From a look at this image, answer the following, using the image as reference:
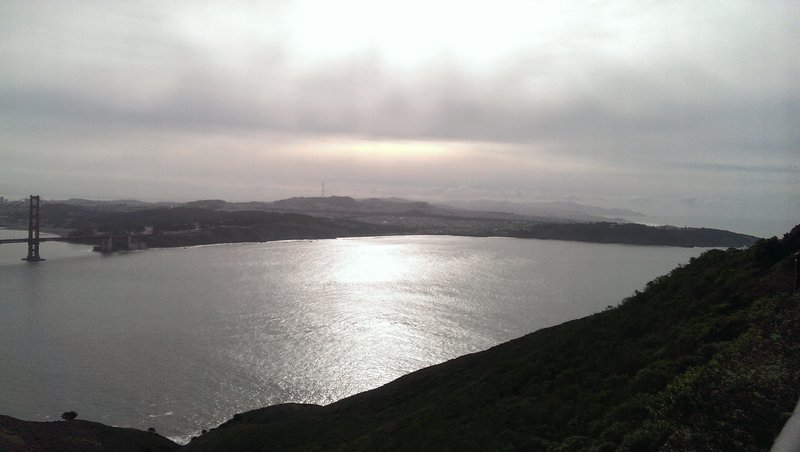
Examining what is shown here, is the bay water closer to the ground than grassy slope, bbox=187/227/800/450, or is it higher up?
closer to the ground

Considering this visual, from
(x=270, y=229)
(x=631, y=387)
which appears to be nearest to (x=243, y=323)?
(x=631, y=387)

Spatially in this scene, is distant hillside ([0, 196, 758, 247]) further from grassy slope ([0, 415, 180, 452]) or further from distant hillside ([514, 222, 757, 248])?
grassy slope ([0, 415, 180, 452])

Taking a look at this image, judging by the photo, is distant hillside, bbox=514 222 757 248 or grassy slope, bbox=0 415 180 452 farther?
distant hillside, bbox=514 222 757 248

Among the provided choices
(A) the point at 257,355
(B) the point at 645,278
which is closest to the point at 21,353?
(A) the point at 257,355

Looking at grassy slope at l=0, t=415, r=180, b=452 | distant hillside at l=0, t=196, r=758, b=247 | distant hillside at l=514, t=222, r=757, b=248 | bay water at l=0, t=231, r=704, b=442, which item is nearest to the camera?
grassy slope at l=0, t=415, r=180, b=452

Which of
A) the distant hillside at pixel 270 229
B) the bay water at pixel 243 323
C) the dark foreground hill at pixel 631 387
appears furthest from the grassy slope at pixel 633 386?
the distant hillside at pixel 270 229

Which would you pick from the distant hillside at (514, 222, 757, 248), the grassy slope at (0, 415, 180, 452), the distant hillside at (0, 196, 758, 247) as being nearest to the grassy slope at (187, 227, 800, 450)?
the grassy slope at (0, 415, 180, 452)

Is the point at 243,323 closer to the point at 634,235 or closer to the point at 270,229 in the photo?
the point at 270,229
